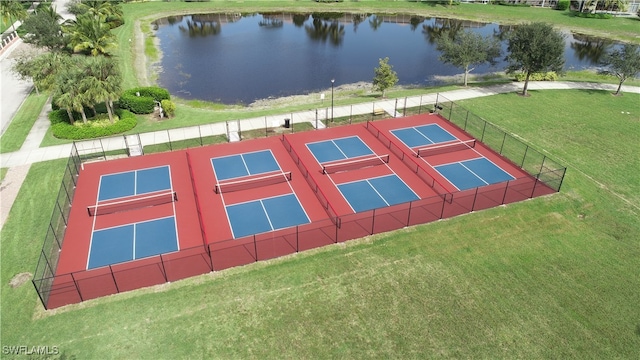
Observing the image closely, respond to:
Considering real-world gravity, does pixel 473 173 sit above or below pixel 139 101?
below

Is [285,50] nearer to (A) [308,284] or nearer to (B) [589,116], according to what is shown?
(B) [589,116]

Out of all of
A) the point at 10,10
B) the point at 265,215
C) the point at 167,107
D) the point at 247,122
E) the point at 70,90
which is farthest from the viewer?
the point at 10,10

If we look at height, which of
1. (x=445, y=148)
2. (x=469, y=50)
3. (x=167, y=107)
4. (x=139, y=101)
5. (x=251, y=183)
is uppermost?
(x=469, y=50)

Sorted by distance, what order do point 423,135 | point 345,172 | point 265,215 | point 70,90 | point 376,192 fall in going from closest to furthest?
point 265,215, point 376,192, point 345,172, point 70,90, point 423,135

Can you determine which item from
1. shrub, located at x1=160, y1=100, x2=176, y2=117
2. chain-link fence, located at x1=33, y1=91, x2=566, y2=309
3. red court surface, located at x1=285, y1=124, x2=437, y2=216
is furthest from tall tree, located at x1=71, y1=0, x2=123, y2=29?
red court surface, located at x1=285, y1=124, x2=437, y2=216

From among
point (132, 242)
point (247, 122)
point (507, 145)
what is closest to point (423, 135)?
point (507, 145)

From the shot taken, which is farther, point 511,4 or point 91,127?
point 511,4

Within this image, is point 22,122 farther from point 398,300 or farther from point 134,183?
point 398,300
